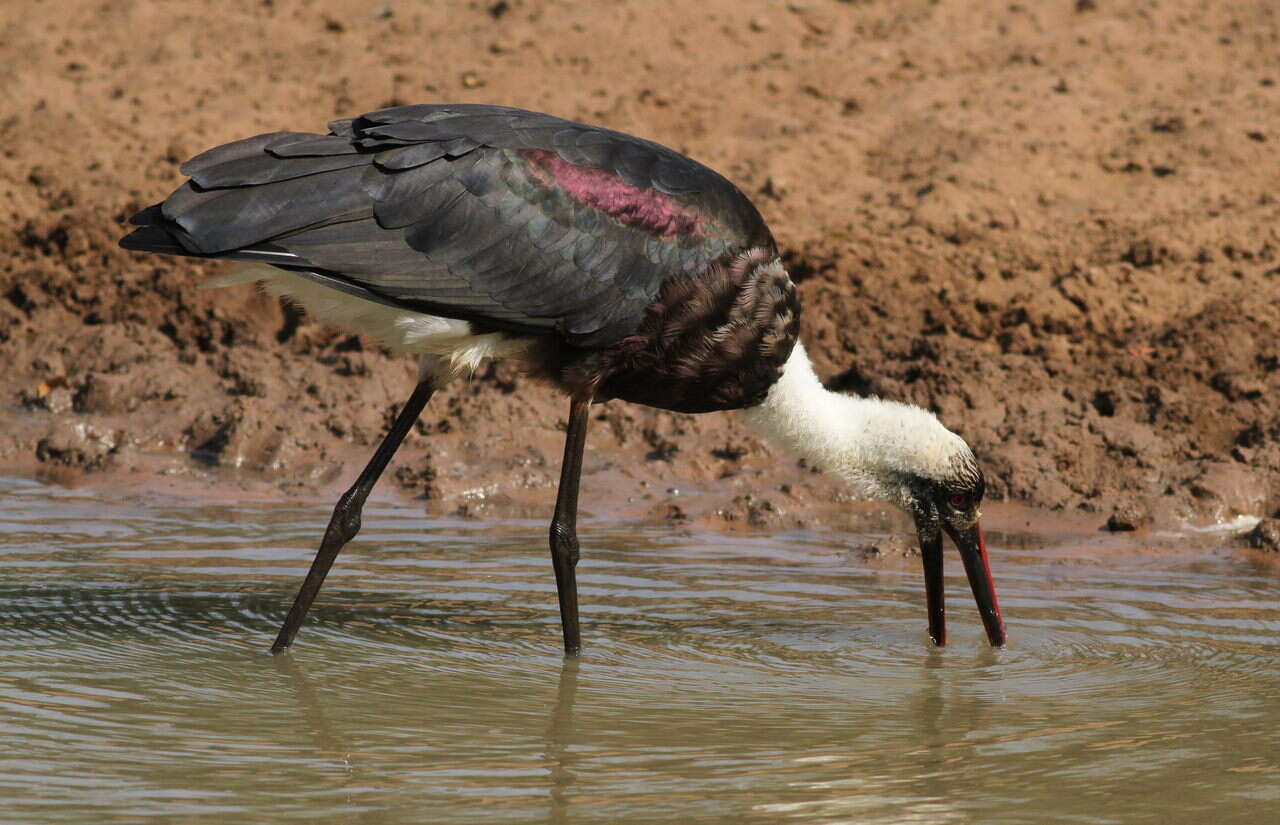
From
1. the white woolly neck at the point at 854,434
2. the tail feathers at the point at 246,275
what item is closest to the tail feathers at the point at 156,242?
the tail feathers at the point at 246,275

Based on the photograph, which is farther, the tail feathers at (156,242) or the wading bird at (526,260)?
the wading bird at (526,260)

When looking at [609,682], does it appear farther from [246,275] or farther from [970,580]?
[246,275]

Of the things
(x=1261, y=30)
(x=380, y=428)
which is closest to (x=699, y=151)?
(x=380, y=428)

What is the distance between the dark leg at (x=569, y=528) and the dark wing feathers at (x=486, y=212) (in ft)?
0.94

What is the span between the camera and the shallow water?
13.0ft

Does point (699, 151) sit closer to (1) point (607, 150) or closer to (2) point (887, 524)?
(2) point (887, 524)

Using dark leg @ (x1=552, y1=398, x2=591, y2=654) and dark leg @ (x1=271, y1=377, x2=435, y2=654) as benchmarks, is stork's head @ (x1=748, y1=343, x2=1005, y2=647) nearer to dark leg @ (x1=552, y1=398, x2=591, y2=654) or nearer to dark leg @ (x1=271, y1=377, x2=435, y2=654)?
dark leg @ (x1=552, y1=398, x2=591, y2=654)

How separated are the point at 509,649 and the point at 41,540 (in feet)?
7.55

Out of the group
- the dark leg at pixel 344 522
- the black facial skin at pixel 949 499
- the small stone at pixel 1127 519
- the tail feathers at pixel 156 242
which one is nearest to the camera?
the tail feathers at pixel 156 242

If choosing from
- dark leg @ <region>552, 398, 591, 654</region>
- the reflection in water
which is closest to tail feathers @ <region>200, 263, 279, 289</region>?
dark leg @ <region>552, 398, 591, 654</region>

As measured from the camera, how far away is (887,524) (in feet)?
23.5

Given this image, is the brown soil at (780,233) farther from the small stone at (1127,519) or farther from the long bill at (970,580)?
the long bill at (970,580)

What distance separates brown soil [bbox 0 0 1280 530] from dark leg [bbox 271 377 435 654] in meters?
1.94

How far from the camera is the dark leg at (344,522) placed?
5.27 meters
